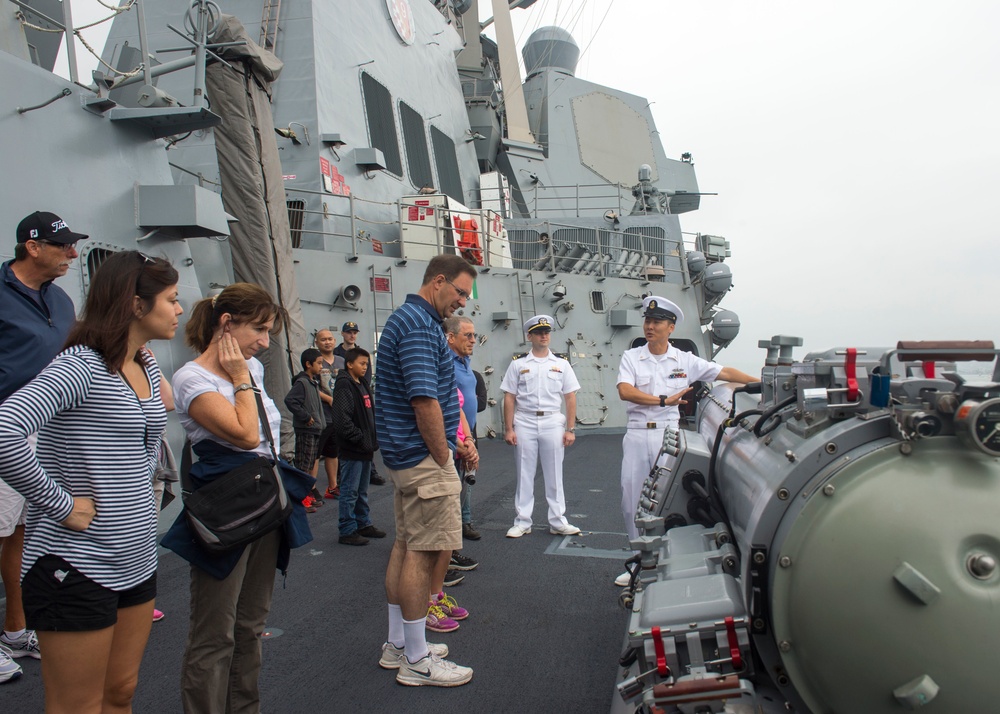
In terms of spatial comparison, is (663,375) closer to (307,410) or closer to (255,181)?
(307,410)

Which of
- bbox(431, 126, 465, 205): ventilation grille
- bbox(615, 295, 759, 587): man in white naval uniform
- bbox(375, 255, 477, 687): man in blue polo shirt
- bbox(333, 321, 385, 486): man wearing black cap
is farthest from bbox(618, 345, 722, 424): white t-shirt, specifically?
bbox(431, 126, 465, 205): ventilation grille

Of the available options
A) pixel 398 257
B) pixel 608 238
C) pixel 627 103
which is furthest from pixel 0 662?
pixel 627 103

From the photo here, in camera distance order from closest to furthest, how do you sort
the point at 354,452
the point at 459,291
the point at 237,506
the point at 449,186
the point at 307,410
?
the point at 237,506 < the point at 459,291 < the point at 354,452 < the point at 307,410 < the point at 449,186

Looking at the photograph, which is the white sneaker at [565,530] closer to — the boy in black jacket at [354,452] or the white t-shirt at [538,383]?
the white t-shirt at [538,383]

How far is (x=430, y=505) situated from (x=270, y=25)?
8.82 meters

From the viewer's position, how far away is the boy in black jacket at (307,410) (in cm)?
550

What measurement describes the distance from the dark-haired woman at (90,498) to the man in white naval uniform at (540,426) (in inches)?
135

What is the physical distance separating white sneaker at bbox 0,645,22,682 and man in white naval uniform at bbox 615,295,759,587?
289cm

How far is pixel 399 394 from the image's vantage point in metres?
2.72

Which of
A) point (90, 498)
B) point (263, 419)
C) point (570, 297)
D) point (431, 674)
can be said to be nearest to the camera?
point (90, 498)

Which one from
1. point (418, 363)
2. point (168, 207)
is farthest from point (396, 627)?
point (168, 207)

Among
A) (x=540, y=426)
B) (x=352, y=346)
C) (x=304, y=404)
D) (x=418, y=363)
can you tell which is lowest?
(x=540, y=426)

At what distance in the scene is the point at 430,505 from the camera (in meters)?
2.71

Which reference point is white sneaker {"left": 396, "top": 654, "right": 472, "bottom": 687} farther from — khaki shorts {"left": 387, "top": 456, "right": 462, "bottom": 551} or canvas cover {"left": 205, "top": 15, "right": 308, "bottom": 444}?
canvas cover {"left": 205, "top": 15, "right": 308, "bottom": 444}
